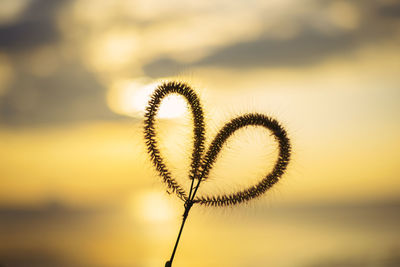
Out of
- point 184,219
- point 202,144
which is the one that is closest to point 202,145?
point 202,144

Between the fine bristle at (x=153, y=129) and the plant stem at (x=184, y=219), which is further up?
the fine bristle at (x=153, y=129)

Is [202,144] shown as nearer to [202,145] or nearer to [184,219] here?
[202,145]

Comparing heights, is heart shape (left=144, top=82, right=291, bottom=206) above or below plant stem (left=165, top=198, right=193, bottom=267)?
above

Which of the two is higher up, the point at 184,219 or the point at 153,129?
the point at 153,129

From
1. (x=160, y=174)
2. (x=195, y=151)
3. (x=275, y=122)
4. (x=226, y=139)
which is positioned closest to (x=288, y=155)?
(x=275, y=122)

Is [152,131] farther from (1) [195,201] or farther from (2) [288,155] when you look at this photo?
(2) [288,155]

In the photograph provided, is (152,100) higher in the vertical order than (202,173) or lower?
higher
